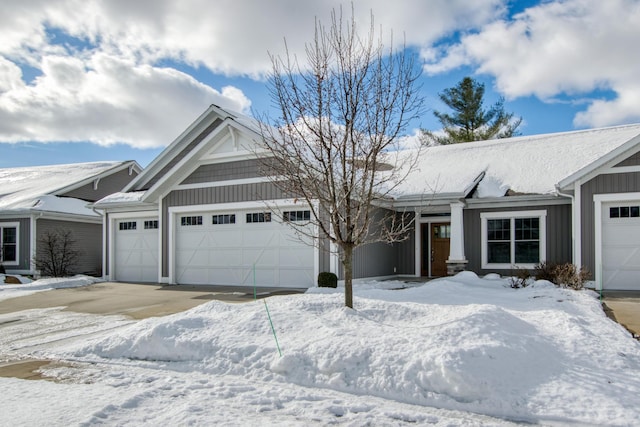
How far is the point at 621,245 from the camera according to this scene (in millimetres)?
13156

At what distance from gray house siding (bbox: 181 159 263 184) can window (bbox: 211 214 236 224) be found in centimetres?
119

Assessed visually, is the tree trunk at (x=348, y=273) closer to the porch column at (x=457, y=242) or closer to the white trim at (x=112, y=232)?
the porch column at (x=457, y=242)

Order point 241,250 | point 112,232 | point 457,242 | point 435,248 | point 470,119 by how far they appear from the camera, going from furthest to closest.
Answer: point 470,119 < point 112,232 < point 435,248 < point 241,250 < point 457,242

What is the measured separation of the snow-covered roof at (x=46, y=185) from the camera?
70.8 feet

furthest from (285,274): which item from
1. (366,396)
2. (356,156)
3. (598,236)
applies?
(366,396)

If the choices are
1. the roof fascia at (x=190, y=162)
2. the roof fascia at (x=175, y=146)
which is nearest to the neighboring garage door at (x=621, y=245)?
the roof fascia at (x=190, y=162)

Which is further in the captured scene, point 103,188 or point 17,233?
point 103,188

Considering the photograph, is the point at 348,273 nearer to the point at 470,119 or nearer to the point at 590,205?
the point at 590,205

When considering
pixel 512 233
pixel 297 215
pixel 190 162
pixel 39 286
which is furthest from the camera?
pixel 190 162

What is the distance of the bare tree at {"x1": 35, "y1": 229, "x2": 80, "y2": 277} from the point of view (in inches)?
790

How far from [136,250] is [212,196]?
460 cm

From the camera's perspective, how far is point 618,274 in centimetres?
1318

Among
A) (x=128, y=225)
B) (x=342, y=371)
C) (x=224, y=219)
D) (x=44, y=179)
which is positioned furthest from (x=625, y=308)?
(x=44, y=179)

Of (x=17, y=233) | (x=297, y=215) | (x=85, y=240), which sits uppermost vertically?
(x=297, y=215)
